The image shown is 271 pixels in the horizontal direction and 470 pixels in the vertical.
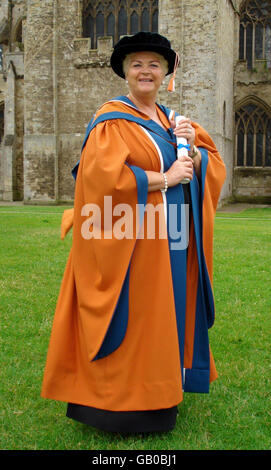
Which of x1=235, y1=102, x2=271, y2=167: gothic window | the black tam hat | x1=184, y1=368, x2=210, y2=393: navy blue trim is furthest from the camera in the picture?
x1=235, y1=102, x2=271, y2=167: gothic window

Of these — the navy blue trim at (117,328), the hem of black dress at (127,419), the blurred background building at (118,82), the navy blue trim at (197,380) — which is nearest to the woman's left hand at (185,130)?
the navy blue trim at (117,328)

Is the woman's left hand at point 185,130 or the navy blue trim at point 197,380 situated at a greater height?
the woman's left hand at point 185,130

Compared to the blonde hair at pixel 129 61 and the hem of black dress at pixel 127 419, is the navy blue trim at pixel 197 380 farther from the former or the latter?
the blonde hair at pixel 129 61

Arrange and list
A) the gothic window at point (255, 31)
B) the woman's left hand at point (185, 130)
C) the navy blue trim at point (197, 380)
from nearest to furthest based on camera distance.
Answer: the woman's left hand at point (185, 130), the navy blue trim at point (197, 380), the gothic window at point (255, 31)

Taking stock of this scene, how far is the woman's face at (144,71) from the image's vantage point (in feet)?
10.3

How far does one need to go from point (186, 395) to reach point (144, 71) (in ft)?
7.70

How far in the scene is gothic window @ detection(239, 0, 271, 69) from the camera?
81.1 feet

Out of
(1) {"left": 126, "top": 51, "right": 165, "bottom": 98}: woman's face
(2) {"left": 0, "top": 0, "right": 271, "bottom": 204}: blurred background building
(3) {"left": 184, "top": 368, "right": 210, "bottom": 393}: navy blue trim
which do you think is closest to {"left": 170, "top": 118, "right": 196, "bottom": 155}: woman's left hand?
(1) {"left": 126, "top": 51, "right": 165, "bottom": 98}: woman's face

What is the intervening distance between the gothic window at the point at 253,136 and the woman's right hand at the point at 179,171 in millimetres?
22164

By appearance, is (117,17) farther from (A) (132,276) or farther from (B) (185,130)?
(A) (132,276)

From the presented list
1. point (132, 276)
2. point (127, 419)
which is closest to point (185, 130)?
point (132, 276)

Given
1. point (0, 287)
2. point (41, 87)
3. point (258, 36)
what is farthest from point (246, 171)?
point (0, 287)

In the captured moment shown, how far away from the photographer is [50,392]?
3115mm

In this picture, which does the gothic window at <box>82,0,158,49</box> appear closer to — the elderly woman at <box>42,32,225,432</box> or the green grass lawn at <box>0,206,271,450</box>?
the green grass lawn at <box>0,206,271,450</box>
